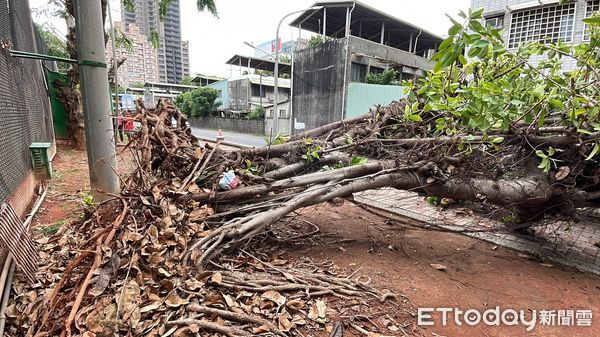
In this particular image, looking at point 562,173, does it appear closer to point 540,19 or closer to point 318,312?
point 318,312

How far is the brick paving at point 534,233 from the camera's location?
356 centimetres

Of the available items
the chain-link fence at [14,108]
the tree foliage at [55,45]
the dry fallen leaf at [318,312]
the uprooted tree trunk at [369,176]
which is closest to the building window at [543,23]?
the uprooted tree trunk at [369,176]

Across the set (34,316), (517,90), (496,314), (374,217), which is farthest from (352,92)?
(34,316)

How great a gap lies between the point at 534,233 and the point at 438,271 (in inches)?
79.2

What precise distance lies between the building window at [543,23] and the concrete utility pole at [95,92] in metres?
12.1

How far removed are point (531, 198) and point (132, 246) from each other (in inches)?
143

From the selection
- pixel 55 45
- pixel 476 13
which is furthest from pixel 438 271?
pixel 55 45

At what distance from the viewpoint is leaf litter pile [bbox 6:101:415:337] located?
5.91 feet

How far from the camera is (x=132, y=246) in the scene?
210 cm

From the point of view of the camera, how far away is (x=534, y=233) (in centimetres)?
414

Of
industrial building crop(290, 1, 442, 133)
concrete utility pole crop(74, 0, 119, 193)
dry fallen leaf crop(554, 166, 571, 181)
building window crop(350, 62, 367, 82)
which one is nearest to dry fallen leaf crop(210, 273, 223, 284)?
concrete utility pole crop(74, 0, 119, 193)

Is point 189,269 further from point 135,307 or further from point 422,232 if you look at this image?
point 422,232

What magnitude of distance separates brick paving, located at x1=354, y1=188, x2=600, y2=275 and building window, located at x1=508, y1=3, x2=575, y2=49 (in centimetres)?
857

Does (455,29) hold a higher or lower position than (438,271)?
higher
